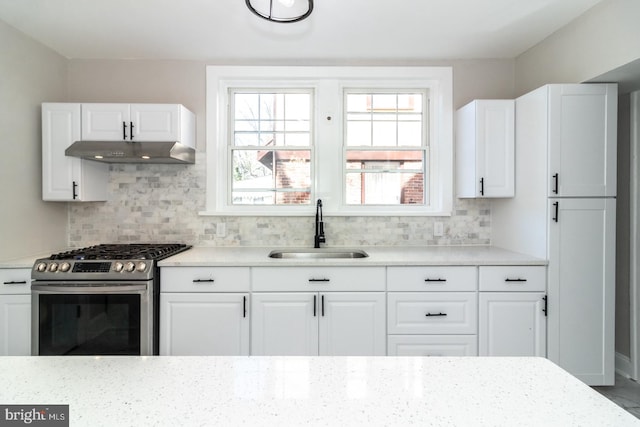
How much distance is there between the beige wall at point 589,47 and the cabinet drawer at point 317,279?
1.93 meters

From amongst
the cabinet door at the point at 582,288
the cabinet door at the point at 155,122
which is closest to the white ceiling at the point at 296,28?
the cabinet door at the point at 155,122

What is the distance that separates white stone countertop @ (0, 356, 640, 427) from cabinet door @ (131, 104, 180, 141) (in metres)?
2.13

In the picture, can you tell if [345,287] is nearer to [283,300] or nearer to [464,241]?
[283,300]

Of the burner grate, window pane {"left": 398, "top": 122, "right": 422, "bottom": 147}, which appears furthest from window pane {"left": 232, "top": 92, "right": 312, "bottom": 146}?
the burner grate

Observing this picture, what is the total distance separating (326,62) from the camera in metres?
3.11

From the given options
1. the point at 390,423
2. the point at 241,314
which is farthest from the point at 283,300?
the point at 390,423

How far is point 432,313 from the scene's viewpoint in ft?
7.93

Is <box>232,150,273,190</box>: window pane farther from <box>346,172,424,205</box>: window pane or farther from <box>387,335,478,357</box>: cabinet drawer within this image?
<box>387,335,478,357</box>: cabinet drawer

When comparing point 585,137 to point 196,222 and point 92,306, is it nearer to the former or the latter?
point 196,222

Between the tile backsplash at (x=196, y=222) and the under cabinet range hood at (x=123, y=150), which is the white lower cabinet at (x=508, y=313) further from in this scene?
the under cabinet range hood at (x=123, y=150)

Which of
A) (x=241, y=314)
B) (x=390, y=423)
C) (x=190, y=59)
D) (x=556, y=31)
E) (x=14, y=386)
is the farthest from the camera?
(x=190, y=59)

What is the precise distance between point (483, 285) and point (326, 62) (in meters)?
2.24

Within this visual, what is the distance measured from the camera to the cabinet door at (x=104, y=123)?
2701 millimetres

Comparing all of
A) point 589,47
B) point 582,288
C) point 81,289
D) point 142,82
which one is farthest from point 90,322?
point 589,47
